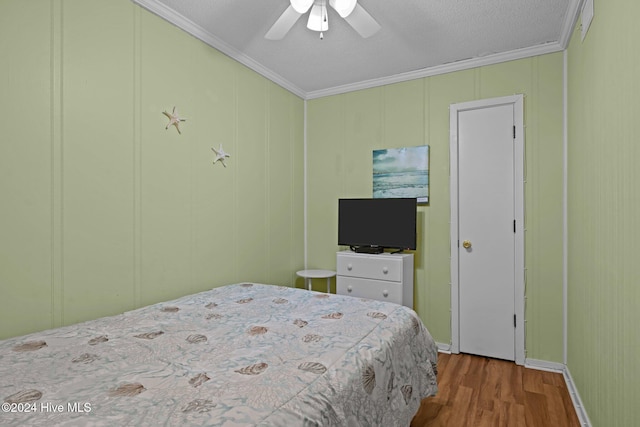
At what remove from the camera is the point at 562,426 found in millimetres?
2119

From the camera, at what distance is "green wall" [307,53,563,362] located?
9.65 feet

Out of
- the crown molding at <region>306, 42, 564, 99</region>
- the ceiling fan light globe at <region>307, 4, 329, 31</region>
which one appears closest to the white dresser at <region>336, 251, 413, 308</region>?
the crown molding at <region>306, 42, 564, 99</region>

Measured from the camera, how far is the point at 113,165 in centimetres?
214

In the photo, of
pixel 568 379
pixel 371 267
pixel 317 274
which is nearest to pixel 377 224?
pixel 371 267

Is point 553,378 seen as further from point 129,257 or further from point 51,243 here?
point 51,243

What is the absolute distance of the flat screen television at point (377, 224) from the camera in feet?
10.8

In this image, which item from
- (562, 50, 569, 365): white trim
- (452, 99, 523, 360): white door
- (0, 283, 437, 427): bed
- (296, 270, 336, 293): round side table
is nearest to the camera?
(0, 283, 437, 427): bed

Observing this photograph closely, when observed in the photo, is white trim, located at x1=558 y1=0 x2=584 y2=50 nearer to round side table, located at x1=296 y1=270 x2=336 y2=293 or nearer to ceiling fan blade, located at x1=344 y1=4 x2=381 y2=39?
ceiling fan blade, located at x1=344 y1=4 x2=381 y2=39

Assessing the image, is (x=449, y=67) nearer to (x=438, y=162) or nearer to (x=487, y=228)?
(x=438, y=162)

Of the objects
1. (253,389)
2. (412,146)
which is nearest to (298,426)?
(253,389)

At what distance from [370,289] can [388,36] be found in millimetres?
2206

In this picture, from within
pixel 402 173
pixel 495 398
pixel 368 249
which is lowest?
pixel 495 398

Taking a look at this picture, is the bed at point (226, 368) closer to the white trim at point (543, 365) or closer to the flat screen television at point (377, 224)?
the flat screen television at point (377, 224)

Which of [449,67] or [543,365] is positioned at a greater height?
[449,67]
